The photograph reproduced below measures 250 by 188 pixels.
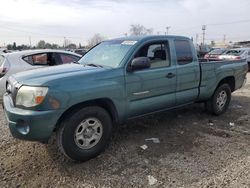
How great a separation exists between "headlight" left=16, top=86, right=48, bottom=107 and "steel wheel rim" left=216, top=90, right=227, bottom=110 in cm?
421

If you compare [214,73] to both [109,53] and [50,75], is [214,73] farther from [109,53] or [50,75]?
[50,75]

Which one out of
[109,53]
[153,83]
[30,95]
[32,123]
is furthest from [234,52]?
[32,123]

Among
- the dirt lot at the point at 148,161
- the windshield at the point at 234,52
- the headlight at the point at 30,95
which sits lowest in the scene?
the dirt lot at the point at 148,161

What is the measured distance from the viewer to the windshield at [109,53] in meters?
4.26

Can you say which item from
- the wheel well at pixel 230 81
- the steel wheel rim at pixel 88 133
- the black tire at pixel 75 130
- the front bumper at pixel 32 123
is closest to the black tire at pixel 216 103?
the wheel well at pixel 230 81

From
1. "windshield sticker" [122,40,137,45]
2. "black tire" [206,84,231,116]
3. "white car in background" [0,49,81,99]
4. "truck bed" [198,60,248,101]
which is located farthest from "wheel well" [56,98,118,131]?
"white car in background" [0,49,81,99]

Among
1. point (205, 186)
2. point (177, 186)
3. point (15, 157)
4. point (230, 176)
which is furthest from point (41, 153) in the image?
point (230, 176)

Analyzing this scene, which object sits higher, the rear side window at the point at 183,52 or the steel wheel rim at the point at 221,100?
the rear side window at the point at 183,52

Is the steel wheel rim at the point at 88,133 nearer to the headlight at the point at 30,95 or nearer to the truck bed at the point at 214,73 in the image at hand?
the headlight at the point at 30,95

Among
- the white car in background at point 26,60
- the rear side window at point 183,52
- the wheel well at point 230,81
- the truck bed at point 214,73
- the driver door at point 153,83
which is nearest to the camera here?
the driver door at point 153,83

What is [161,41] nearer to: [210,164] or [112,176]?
[210,164]

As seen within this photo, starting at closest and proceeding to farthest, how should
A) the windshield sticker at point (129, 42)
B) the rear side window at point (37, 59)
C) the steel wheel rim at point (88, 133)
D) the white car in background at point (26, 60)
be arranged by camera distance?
1. the steel wheel rim at point (88, 133)
2. the windshield sticker at point (129, 42)
3. the white car in background at point (26, 60)
4. the rear side window at point (37, 59)

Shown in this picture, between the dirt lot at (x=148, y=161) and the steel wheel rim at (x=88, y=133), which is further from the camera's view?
the steel wheel rim at (x=88, y=133)

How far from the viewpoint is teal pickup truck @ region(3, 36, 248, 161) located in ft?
10.9
